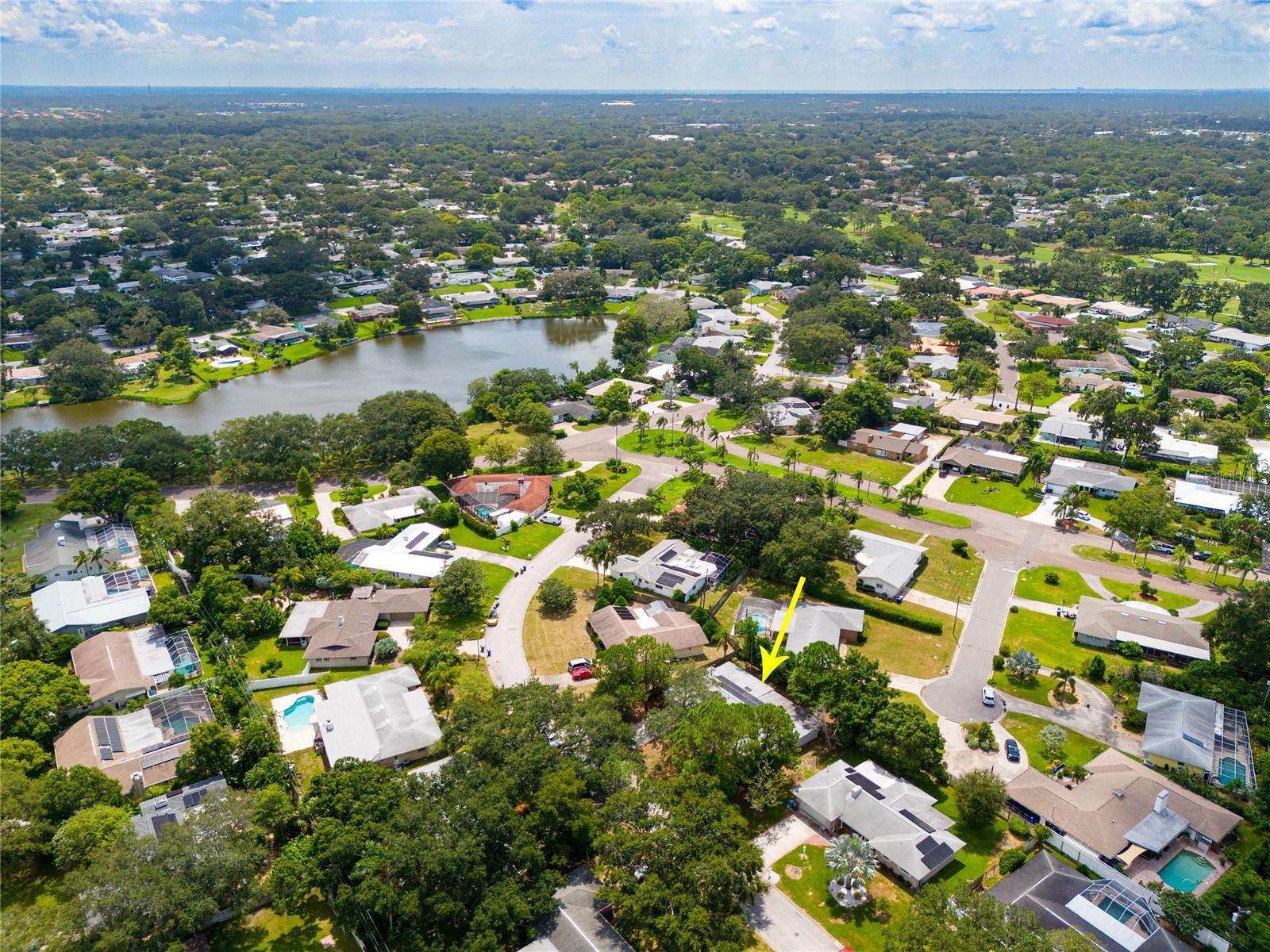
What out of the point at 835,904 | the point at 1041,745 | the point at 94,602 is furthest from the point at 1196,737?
the point at 94,602

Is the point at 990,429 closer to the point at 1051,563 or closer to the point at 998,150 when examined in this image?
the point at 1051,563

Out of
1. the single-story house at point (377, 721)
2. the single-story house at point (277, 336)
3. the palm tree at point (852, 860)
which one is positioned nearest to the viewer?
the palm tree at point (852, 860)

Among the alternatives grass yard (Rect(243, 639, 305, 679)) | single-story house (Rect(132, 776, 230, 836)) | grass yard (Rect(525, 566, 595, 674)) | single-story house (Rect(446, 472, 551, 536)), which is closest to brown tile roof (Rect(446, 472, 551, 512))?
single-story house (Rect(446, 472, 551, 536))

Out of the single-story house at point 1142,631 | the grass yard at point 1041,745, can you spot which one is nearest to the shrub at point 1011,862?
the grass yard at point 1041,745

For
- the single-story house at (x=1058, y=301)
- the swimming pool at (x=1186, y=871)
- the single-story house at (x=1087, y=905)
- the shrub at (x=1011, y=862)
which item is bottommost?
the swimming pool at (x=1186, y=871)

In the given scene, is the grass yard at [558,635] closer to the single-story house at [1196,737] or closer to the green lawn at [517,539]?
the green lawn at [517,539]

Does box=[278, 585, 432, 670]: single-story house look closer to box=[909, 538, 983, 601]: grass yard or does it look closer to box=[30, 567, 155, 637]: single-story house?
box=[30, 567, 155, 637]: single-story house
